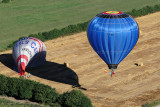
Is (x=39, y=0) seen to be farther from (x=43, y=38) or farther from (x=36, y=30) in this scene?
(x=43, y=38)

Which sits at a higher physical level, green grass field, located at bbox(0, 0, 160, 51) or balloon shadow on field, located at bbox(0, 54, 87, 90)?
green grass field, located at bbox(0, 0, 160, 51)

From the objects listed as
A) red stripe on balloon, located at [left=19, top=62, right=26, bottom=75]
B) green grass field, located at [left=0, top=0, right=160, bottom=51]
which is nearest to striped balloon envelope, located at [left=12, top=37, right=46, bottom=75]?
red stripe on balloon, located at [left=19, top=62, right=26, bottom=75]

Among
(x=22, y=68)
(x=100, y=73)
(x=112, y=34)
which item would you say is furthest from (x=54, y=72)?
(x=112, y=34)

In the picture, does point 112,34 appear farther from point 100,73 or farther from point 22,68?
point 22,68

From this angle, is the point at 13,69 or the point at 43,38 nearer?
the point at 13,69

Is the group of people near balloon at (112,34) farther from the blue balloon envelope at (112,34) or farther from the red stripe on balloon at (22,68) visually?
the red stripe on balloon at (22,68)

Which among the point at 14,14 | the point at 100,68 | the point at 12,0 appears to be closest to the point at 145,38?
the point at 100,68

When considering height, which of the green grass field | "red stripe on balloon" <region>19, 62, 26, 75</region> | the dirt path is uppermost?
"red stripe on balloon" <region>19, 62, 26, 75</region>

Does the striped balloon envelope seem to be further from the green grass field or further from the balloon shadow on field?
the green grass field
